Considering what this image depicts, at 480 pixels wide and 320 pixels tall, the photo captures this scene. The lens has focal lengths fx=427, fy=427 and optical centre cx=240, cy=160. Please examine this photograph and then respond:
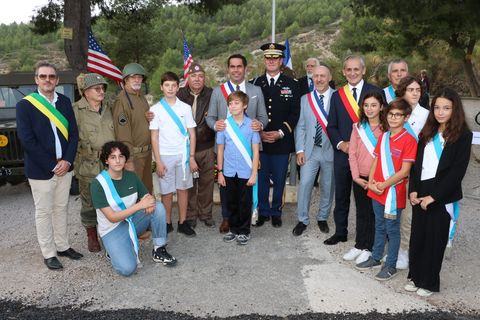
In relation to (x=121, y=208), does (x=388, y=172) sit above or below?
above

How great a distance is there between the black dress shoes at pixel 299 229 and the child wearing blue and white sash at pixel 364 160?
72 centimetres

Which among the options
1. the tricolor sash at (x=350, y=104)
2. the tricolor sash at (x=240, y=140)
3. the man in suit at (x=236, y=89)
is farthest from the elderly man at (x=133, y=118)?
the tricolor sash at (x=350, y=104)

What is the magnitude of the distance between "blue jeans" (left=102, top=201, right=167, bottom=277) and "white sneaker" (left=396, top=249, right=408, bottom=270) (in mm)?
2283

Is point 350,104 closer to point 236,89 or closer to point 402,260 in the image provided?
point 236,89

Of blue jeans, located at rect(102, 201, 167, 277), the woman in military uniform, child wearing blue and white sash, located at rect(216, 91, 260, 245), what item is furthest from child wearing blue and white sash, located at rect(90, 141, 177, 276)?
child wearing blue and white sash, located at rect(216, 91, 260, 245)

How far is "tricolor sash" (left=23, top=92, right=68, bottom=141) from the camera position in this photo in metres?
3.92

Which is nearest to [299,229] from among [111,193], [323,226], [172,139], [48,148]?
[323,226]

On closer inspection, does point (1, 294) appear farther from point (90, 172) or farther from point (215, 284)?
point (215, 284)

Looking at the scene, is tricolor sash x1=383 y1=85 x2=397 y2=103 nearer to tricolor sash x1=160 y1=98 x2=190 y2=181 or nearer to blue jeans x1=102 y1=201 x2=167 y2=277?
tricolor sash x1=160 y1=98 x2=190 y2=181

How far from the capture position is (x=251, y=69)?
21.6 meters

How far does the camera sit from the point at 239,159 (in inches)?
178

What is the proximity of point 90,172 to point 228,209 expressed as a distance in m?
1.51

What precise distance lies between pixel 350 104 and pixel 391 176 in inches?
37.8

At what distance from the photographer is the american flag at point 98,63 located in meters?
5.88
